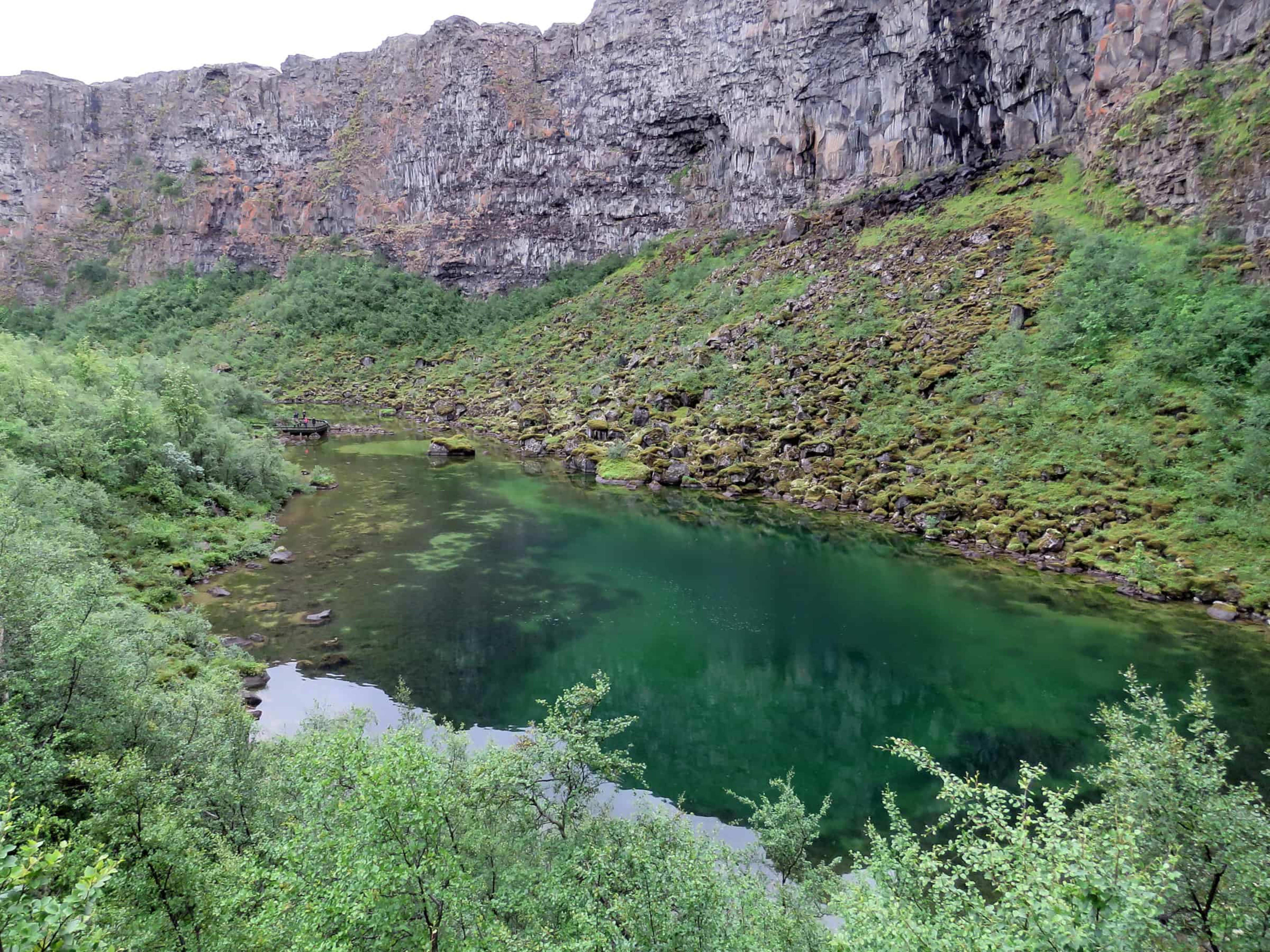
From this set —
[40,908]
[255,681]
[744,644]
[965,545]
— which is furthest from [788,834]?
[965,545]

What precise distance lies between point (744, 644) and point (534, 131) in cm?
10050

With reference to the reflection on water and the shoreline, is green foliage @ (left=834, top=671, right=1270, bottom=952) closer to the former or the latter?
the reflection on water

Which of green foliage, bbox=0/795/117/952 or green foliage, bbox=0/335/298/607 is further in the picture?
green foliage, bbox=0/335/298/607

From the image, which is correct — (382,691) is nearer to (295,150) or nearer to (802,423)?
(802,423)

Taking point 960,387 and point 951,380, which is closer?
point 960,387

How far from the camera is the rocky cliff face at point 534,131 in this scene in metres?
61.1

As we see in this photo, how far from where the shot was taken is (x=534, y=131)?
99.6 m

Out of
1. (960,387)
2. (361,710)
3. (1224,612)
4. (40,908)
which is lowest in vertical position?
(1224,612)

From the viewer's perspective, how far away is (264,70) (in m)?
116

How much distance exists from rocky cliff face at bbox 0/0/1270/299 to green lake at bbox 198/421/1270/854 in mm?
46812

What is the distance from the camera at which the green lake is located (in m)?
16.6

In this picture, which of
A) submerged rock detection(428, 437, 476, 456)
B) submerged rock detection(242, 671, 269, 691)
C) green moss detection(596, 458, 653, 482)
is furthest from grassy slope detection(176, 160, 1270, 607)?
submerged rock detection(242, 671, 269, 691)

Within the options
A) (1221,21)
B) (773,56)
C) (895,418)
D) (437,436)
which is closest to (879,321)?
(895,418)

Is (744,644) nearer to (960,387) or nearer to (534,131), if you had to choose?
(960,387)
